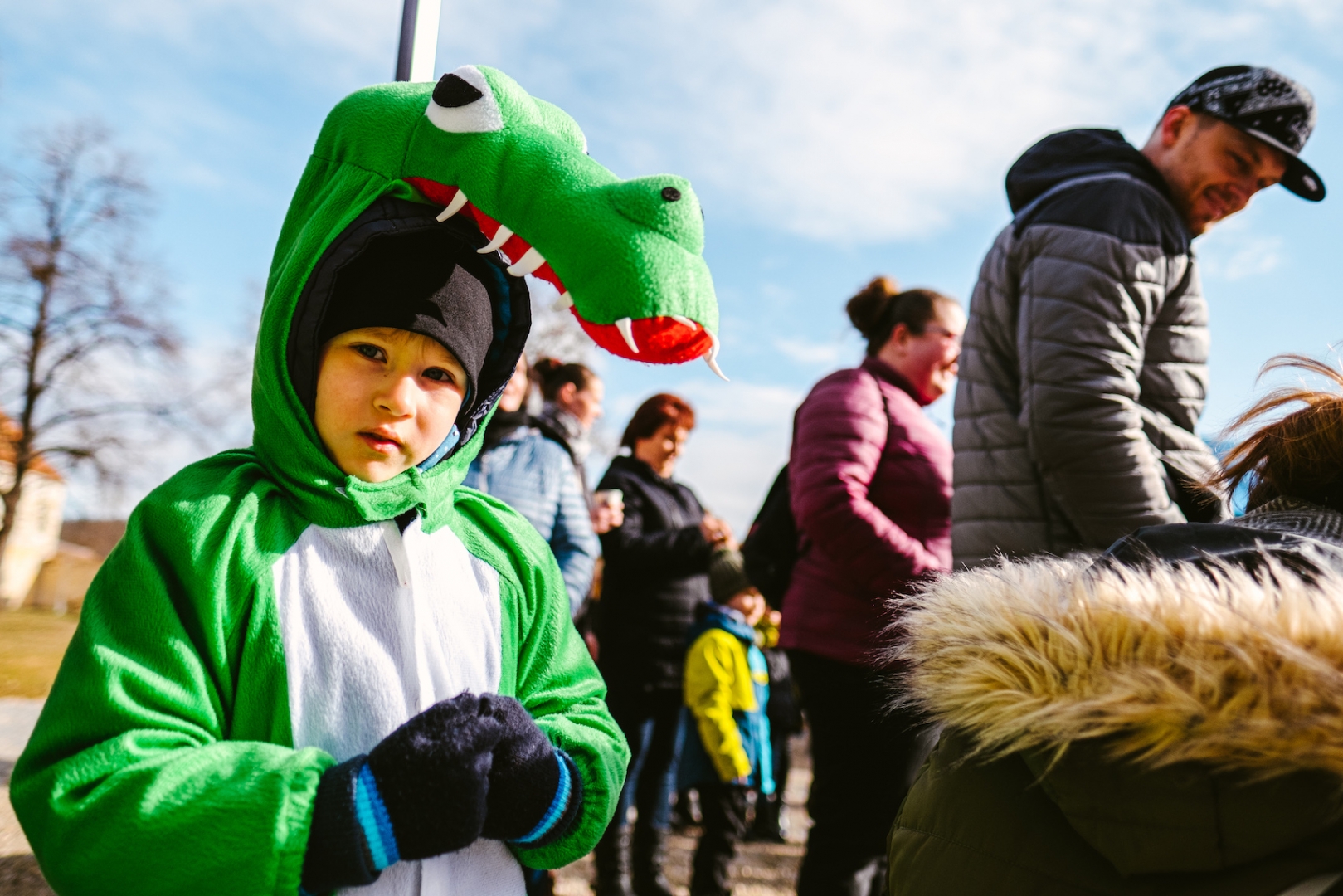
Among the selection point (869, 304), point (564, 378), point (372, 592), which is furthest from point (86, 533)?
point (372, 592)

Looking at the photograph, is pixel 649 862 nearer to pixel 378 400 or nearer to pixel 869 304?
pixel 869 304

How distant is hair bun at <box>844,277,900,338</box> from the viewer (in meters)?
3.14

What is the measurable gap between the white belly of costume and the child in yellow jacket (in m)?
2.45

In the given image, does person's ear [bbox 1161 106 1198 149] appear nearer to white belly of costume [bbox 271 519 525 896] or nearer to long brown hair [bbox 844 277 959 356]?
long brown hair [bbox 844 277 959 356]

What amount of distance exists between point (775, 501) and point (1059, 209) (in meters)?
1.35

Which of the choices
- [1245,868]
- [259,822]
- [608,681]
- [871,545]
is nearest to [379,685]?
[259,822]

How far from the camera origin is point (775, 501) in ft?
10.5

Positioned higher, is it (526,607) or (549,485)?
(549,485)

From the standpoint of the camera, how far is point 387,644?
1.32 metres

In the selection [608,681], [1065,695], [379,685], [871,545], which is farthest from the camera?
[608,681]

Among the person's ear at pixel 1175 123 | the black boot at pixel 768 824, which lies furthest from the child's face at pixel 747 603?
the person's ear at pixel 1175 123

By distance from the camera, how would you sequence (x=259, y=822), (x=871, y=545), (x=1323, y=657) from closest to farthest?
1. (x=1323, y=657)
2. (x=259, y=822)
3. (x=871, y=545)

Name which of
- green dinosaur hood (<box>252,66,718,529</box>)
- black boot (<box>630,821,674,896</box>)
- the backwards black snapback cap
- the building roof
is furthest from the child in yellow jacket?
the building roof

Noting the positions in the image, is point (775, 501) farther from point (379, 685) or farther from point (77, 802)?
point (77, 802)
